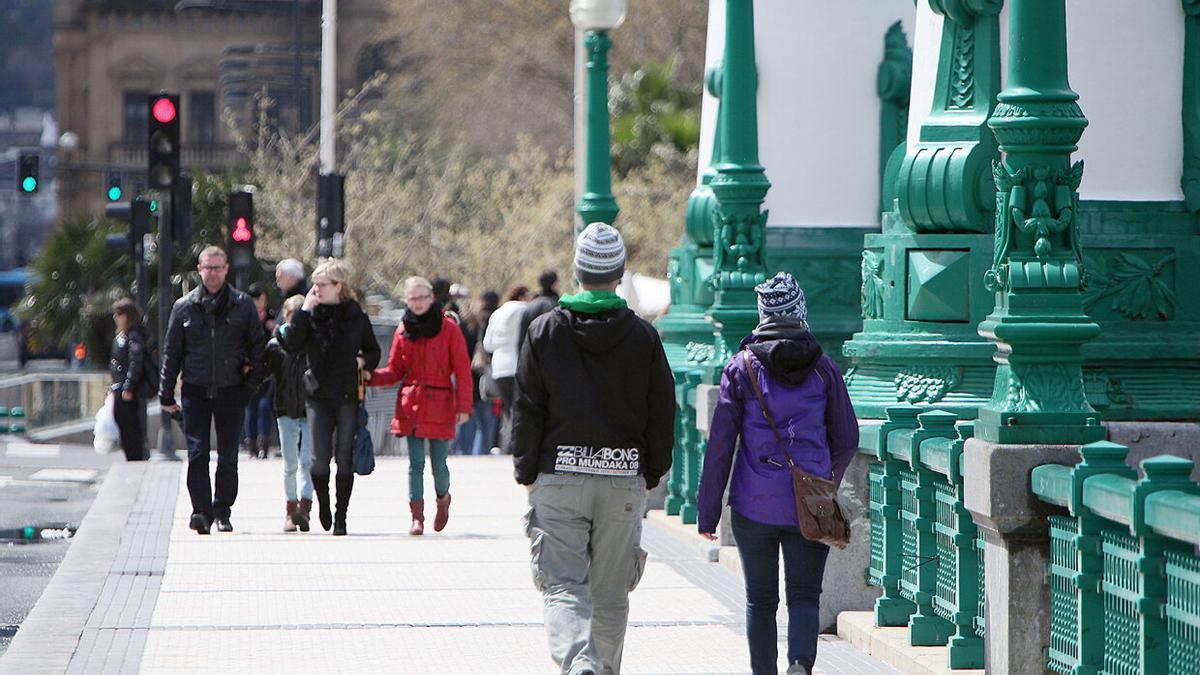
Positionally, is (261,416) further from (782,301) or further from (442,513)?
(782,301)

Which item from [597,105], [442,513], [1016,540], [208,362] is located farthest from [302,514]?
[1016,540]

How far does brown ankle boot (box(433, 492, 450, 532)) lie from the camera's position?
46.0ft

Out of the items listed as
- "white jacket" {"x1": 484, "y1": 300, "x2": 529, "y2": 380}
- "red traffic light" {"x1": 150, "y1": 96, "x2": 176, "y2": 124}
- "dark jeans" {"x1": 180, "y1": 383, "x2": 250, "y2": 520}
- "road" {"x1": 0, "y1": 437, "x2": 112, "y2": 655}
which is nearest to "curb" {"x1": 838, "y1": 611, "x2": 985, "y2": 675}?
"road" {"x1": 0, "y1": 437, "x2": 112, "y2": 655}

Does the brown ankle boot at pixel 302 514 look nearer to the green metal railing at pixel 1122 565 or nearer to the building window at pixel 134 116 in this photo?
the green metal railing at pixel 1122 565

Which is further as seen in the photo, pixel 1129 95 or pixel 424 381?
pixel 424 381

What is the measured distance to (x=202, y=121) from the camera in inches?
3314

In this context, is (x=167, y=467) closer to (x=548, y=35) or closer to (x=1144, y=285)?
(x=1144, y=285)

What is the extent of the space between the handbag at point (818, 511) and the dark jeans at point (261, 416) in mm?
15917

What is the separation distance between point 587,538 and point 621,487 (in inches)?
8.8

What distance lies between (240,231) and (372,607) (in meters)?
14.5

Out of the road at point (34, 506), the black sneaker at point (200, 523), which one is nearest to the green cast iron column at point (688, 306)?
the black sneaker at point (200, 523)

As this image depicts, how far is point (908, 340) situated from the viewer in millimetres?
9672

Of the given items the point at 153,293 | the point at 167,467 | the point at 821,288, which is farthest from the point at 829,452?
the point at 153,293

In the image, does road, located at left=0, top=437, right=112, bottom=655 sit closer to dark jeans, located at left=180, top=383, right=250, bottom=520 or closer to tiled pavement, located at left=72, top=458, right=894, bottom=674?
tiled pavement, located at left=72, top=458, right=894, bottom=674
